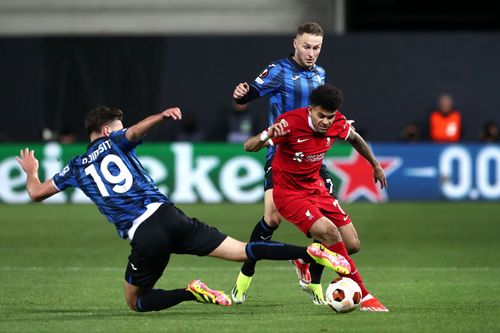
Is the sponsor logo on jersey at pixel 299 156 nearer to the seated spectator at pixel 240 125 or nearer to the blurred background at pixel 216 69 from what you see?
the seated spectator at pixel 240 125

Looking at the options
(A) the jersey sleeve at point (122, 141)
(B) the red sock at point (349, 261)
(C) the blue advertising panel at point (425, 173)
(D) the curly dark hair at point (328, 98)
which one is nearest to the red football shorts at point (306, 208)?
(B) the red sock at point (349, 261)

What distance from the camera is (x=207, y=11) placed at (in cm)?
2523

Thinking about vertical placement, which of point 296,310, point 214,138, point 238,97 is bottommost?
point 214,138

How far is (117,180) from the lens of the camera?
855 cm

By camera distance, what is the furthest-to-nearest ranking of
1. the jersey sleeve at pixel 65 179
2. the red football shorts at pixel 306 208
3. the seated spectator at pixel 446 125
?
the seated spectator at pixel 446 125, the red football shorts at pixel 306 208, the jersey sleeve at pixel 65 179

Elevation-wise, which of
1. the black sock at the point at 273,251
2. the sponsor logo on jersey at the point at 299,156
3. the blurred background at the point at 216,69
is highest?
the sponsor logo on jersey at the point at 299,156

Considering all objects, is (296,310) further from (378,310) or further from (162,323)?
(162,323)

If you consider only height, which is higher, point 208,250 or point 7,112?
point 208,250

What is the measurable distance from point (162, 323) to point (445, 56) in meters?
16.5

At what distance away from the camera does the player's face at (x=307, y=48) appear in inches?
385

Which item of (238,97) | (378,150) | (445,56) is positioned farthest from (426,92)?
(238,97)

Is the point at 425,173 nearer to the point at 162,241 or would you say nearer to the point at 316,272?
the point at 316,272

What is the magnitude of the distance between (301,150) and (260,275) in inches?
131

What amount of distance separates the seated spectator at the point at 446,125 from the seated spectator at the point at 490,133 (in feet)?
1.58
